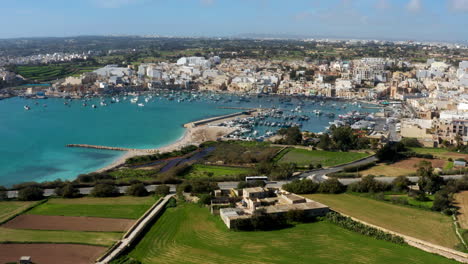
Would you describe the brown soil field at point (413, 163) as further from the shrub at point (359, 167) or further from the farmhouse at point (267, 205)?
the farmhouse at point (267, 205)

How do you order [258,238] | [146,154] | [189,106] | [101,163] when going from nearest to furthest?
[258,238] < [101,163] < [146,154] < [189,106]

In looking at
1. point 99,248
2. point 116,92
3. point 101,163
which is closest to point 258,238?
point 99,248

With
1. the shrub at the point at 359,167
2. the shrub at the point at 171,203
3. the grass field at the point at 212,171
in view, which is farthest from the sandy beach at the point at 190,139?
the shrub at the point at 359,167

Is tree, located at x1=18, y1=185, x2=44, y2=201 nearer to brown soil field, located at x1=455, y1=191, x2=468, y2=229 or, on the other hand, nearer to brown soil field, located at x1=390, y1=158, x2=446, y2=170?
brown soil field, located at x1=455, y1=191, x2=468, y2=229

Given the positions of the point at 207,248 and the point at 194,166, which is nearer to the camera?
the point at 207,248

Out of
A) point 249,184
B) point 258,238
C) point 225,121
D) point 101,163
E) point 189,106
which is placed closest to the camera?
point 258,238

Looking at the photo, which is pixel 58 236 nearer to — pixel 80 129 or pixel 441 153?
pixel 441 153

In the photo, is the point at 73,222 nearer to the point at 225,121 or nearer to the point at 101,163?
the point at 101,163
